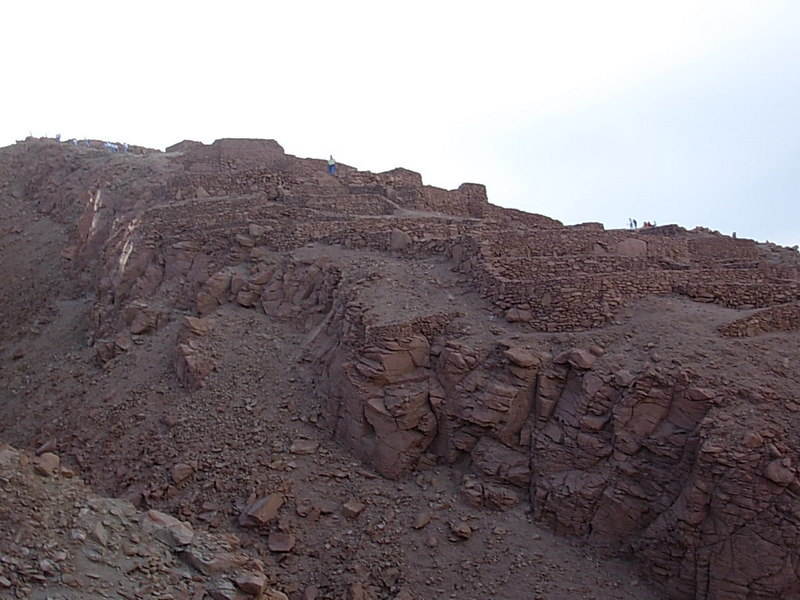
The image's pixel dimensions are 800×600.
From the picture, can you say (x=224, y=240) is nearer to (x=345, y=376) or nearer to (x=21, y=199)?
(x=345, y=376)

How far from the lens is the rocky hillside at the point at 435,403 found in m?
9.28

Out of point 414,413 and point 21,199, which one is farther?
point 21,199

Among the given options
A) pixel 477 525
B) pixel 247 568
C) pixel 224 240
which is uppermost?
pixel 224 240

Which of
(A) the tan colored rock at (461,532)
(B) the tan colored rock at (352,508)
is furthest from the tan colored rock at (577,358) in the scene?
(B) the tan colored rock at (352,508)

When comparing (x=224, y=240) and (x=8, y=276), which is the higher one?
(x=224, y=240)

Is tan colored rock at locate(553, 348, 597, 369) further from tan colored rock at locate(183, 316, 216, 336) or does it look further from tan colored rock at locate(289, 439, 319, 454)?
tan colored rock at locate(183, 316, 216, 336)

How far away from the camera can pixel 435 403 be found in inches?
454

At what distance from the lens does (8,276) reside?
2202 centimetres

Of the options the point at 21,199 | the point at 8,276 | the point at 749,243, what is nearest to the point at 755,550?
the point at 749,243

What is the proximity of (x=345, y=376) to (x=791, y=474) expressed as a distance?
6.73 metres

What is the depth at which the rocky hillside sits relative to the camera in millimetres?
9281

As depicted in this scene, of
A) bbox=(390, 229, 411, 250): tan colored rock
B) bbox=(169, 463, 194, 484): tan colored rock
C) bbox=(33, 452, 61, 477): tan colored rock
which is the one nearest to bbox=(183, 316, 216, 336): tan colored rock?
bbox=(169, 463, 194, 484): tan colored rock

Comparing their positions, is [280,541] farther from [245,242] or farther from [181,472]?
[245,242]

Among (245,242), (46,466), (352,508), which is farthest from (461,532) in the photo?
(245,242)
